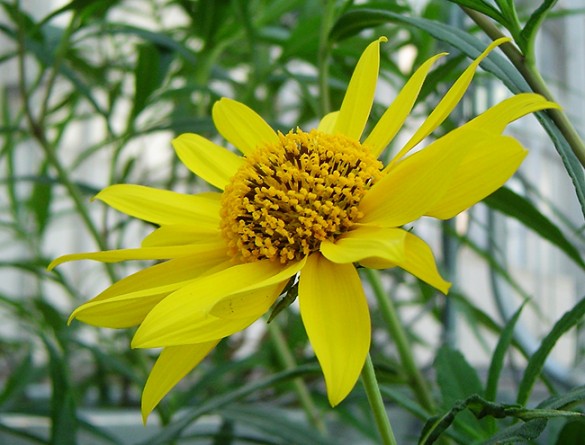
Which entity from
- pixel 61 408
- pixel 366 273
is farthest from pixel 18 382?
pixel 366 273

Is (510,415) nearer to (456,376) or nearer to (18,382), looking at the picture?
(456,376)

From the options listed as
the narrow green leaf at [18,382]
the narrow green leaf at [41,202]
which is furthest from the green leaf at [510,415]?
the narrow green leaf at [41,202]

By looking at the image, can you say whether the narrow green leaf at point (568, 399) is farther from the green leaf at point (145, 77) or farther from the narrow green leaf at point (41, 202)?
the narrow green leaf at point (41, 202)

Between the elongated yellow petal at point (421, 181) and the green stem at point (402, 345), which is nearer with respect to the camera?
the elongated yellow petal at point (421, 181)

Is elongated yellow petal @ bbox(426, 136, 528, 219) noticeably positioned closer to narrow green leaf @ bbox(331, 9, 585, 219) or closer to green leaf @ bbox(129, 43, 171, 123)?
narrow green leaf @ bbox(331, 9, 585, 219)

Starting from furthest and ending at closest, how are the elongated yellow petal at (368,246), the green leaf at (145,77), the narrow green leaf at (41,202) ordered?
the narrow green leaf at (41,202) < the green leaf at (145,77) < the elongated yellow petal at (368,246)

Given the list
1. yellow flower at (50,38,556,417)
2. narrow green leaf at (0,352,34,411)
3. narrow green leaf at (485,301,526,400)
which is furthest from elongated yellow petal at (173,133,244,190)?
narrow green leaf at (0,352,34,411)

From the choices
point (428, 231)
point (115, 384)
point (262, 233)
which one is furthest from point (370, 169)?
point (428, 231)
